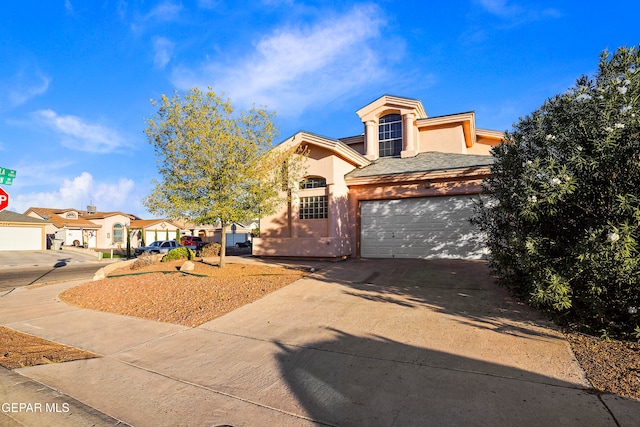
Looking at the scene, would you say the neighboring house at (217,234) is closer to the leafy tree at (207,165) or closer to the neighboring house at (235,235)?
the neighboring house at (235,235)

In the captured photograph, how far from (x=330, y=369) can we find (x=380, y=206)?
Result: 10.6m

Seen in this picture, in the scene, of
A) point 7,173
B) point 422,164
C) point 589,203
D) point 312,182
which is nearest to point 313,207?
point 312,182

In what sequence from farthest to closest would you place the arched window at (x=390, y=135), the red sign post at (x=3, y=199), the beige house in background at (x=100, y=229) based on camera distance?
the beige house in background at (x=100, y=229) → the arched window at (x=390, y=135) → the red sign post at (x=3, y=199)

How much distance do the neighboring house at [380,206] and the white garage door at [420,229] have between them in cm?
4

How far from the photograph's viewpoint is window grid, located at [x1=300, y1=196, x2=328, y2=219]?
14.5 m

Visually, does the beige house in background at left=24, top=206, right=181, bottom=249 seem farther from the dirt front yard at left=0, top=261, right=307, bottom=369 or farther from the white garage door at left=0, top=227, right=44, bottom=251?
the dirt front yard at left=0, top=261, right=307, bottom=369

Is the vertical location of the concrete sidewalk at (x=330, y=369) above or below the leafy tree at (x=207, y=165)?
below

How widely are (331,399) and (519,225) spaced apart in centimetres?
480

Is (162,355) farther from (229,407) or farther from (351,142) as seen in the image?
(351,142)

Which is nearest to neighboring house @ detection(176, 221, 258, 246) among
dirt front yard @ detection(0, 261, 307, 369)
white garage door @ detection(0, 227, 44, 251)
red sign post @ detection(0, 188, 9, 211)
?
white garage door @ detection(0, 227, 44, 251)

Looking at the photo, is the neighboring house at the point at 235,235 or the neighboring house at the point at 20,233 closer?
the neighboring house at the point at 20,233

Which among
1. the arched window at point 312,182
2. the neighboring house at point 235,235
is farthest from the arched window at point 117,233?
the arched window at point 312,182

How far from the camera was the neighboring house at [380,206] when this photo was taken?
12984mm

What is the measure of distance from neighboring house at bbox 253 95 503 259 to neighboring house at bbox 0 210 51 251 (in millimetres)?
30484
